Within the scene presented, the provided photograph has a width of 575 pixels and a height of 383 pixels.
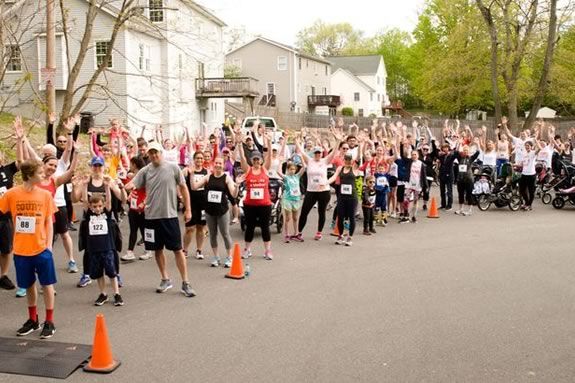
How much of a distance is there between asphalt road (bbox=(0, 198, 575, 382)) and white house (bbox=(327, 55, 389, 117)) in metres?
63.3

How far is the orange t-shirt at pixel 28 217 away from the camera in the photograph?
6.42 meters

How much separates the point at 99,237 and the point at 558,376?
5.43m

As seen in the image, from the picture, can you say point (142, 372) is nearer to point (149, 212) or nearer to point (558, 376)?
point (149, 212)

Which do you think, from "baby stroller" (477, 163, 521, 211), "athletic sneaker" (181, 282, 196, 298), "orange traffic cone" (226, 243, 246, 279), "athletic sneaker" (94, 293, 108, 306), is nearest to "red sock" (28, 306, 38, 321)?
"athletic sneaker" (94, 293, 108, 306)

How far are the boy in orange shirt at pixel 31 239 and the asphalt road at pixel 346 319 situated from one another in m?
0.37

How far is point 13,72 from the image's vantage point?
31.6m

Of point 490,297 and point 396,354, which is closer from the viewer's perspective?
point 396,354

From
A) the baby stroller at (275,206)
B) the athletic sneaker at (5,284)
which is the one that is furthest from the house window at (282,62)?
the athletic sneaker at (5,284)

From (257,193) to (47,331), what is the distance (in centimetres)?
454

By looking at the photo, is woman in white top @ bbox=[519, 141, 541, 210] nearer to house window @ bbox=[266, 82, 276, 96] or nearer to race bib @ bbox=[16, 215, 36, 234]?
race bib @ bbox=[16, 215, 36, 234]

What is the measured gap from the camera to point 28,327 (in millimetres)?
6512

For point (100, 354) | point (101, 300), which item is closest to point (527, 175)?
point (101, 300)

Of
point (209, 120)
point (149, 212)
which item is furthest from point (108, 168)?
point (209, 120)

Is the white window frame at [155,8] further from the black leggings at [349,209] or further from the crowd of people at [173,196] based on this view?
the black leggings at [349,209]
